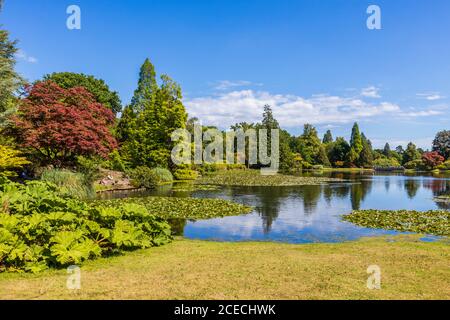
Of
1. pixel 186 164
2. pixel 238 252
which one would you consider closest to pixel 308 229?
pixel 238 252

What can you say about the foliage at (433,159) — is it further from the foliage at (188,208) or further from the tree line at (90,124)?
the foliage at (188,208)

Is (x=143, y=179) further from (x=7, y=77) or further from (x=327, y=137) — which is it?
(x=327, y=137)

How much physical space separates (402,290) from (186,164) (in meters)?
33.0

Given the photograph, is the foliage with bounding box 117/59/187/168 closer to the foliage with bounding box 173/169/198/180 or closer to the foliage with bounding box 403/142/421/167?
the foliage with bounding box 173/169/198/180

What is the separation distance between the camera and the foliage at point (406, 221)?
41.5ft

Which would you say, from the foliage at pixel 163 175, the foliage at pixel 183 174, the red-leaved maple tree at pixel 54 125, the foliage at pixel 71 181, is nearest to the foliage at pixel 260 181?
the foliage at pixel 183 174

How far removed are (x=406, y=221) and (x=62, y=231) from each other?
41.7ft

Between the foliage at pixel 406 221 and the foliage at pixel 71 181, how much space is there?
1413cm

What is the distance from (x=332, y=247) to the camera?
9531mm

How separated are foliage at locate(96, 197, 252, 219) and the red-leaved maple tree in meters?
5.62

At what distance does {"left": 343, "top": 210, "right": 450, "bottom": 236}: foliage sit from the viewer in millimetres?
12648

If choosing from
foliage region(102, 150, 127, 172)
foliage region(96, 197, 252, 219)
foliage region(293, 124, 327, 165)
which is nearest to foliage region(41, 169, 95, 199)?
foliage region(96, 197, 252, 219)
